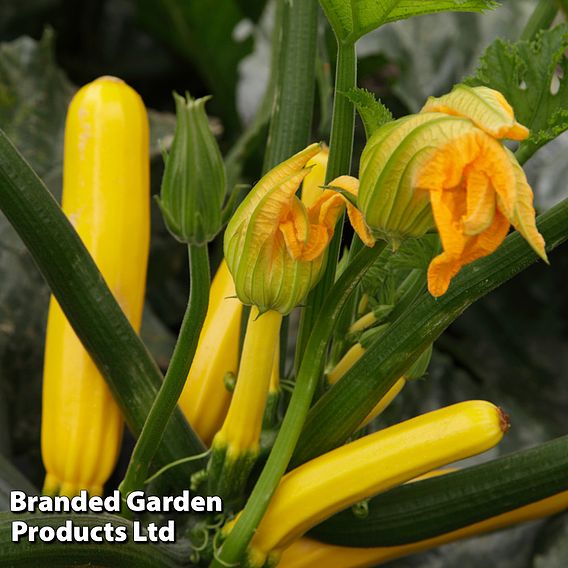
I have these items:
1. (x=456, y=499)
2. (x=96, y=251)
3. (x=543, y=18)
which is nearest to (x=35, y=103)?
(x=96, y=251)

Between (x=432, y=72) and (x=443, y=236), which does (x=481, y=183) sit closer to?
(x=443, y=236)

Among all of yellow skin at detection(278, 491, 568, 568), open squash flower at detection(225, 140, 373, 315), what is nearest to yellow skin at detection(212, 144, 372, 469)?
open squash flower at detection(225, 140, 373, 315)

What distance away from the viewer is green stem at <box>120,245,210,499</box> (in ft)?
1.77

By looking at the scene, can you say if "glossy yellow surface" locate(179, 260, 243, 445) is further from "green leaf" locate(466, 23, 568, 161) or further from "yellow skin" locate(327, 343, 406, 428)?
"green leaf" locate(466, 23, 568, 161)

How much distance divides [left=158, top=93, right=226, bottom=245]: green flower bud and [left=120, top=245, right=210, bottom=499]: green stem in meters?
0.02

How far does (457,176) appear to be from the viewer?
482mm

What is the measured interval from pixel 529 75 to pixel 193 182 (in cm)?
26

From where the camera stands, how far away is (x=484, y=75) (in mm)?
649

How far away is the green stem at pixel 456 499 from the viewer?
669mm

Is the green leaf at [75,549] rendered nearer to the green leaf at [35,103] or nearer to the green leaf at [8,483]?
the green leaf at [8,483]

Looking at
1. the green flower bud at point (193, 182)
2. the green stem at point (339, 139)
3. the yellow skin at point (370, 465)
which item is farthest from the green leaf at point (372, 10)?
the yellow skin at point (370, 465)

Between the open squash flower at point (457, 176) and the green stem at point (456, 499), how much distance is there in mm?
224

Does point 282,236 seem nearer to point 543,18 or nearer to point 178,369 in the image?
point 178,369

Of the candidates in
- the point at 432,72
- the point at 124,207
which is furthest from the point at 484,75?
the point at 432,72
